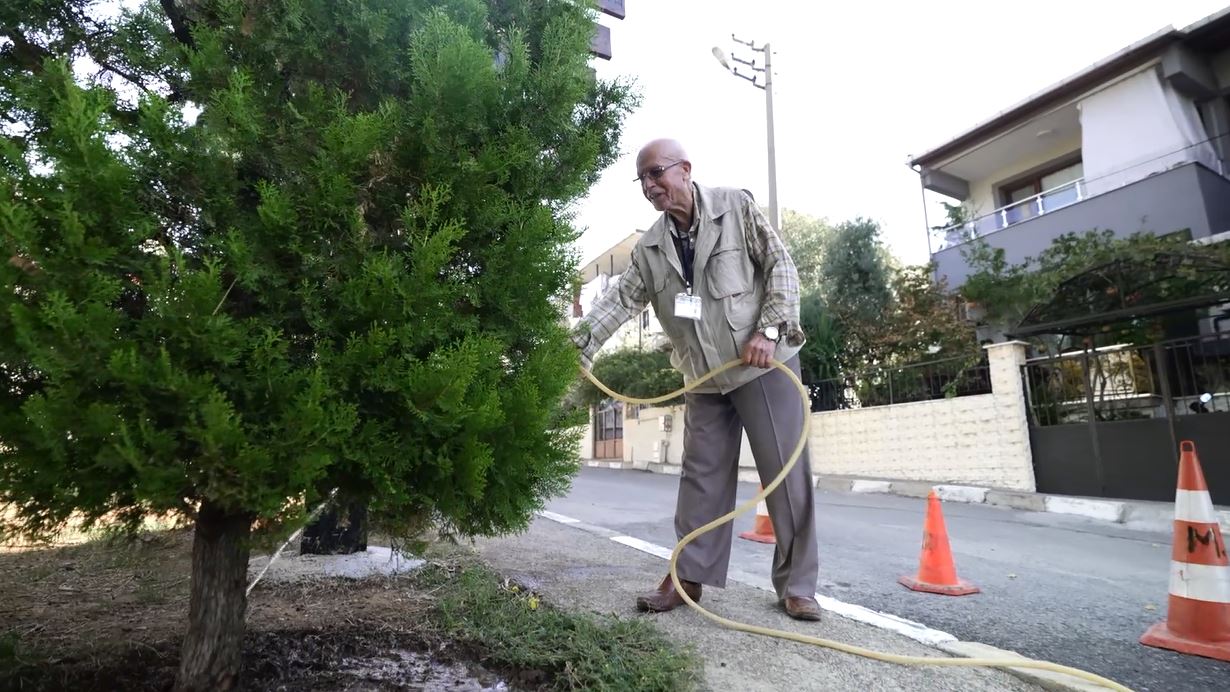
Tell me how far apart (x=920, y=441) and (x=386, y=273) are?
10.8 meters

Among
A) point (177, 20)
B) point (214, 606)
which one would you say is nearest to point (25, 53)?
point (177, 20)

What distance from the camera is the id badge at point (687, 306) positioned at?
2.74 meters

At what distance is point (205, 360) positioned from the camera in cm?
144

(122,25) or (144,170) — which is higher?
(122,25)

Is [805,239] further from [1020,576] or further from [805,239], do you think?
[1020,576]

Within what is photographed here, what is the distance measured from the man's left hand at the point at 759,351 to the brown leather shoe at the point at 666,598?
95 centimetres

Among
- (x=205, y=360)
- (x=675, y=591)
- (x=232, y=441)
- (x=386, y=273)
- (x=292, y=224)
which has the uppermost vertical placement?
(x=292, y=224)

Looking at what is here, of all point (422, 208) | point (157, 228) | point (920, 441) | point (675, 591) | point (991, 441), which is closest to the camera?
point (157, 228)

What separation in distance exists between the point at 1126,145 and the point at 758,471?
14.2m

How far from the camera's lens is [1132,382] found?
8875 mm

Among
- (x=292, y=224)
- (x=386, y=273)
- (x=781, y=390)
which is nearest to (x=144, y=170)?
(x=292, y=224)

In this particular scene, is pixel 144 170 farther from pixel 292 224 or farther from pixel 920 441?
pixel 920 441

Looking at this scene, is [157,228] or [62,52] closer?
[157,228]

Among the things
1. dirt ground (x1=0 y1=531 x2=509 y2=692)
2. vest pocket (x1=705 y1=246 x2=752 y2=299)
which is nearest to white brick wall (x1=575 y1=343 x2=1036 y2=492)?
vest pocket (x1=705 y1=246 x2=752 y2=299)
